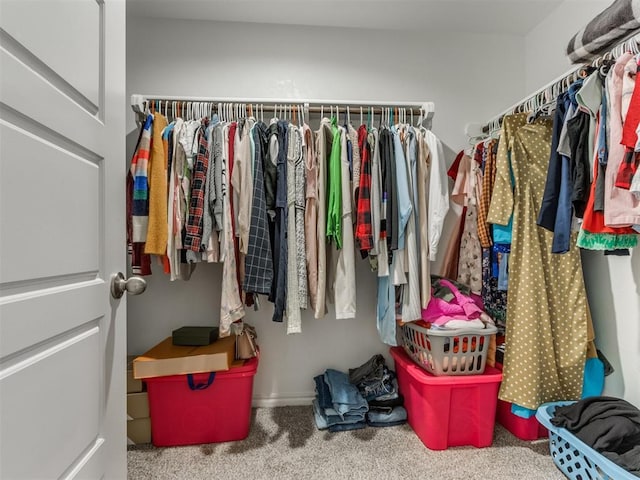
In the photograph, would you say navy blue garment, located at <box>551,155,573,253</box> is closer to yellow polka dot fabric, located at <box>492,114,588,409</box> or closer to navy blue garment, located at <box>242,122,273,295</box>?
yellow polka dot fabric, located at <box>492,114,588,409</box>

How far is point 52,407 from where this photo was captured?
25.1 inches

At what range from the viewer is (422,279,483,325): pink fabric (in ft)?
5.27

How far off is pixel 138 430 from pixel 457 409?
1.49 metres

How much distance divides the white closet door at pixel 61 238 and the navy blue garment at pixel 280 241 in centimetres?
71

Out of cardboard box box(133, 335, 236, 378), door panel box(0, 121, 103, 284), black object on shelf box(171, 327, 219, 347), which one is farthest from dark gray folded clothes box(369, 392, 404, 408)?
door panel box(0, 121, 103, 284)

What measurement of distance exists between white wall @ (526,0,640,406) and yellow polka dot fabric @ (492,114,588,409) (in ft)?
0.48

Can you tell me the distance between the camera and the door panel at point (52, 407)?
54 centimetres

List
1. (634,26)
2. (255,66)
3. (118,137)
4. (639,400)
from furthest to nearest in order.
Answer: (255,66)
(639,400)
(634,26)
(118,137)

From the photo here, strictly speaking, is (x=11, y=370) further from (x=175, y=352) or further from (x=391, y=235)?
(x=391, y=235)

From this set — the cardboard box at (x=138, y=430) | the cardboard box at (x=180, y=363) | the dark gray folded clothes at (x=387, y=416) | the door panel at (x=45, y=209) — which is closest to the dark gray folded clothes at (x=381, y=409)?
the dark gray folded clothes at (x=387, y=416)

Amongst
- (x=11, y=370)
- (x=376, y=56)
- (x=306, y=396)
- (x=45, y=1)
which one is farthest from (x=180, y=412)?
(x=376, y=56)

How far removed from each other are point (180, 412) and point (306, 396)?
72cm

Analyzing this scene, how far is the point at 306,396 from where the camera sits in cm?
204

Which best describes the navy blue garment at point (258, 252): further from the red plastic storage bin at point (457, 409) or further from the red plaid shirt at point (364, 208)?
the red plastic storage bin at point (457, 409)
